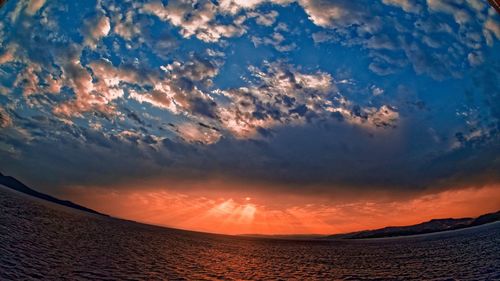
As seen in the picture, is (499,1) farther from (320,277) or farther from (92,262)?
(92,262)

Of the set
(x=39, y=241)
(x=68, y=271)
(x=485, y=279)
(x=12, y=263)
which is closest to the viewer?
(x=12, y=263)

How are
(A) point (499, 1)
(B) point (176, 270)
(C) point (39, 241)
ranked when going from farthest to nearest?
1. (C) point (39, 241)
2. (B) point (176, 270)
3. (A) point (499, 1)

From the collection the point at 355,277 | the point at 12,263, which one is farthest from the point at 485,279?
the point at 12,263

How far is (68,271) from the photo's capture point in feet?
81.3

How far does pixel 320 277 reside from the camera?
37.7 m

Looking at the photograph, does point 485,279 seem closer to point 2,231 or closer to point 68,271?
point 68,271

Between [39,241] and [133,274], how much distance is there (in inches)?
700

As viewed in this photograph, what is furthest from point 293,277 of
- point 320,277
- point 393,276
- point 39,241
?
point 39,241

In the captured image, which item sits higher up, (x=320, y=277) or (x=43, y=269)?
(x=43, y=269)

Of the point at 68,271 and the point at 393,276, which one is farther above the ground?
the point at 68,271

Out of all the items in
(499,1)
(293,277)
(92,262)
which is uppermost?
(499,1)

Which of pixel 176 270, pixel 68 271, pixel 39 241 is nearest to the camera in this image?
pixel 68 271

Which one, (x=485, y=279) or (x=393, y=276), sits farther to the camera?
(x=393, y=276)

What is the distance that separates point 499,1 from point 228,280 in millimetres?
32067
